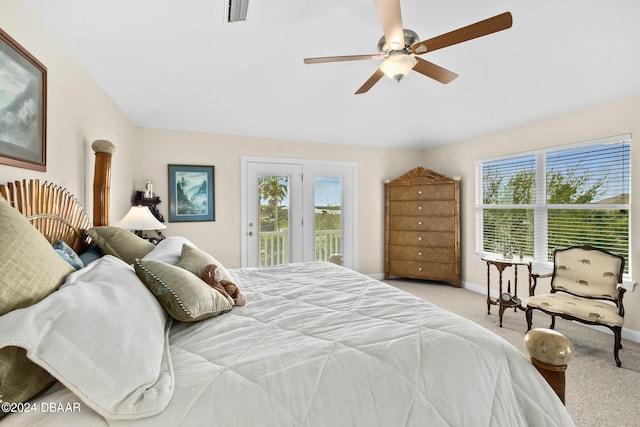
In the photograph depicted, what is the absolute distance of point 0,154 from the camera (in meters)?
1.31

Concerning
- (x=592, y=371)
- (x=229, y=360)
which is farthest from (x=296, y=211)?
(x=229, y=360)

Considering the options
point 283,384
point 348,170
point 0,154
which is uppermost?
point 348,170

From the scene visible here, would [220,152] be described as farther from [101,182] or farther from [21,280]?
[21,280]

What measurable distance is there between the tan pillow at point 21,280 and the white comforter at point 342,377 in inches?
2.4

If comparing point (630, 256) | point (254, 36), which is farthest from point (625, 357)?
point (254, 36)

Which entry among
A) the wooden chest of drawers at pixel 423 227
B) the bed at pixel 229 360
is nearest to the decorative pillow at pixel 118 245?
the bed at pixel 229 360

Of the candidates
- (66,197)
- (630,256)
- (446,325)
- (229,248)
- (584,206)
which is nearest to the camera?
(446,325)

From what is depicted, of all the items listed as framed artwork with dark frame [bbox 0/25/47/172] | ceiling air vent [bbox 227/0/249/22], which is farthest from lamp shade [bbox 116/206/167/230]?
ceiling air vent [bbox 227/0/249/22]

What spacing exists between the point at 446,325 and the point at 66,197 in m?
2.17

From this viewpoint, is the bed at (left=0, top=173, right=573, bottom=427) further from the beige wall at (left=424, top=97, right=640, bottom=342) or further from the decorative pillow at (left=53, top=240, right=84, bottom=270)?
the beige wall at (left=424, top=97, right=640, bottom=342)

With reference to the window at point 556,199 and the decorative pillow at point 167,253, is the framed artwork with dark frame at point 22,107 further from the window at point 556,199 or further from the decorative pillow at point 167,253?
the window at point 556,199

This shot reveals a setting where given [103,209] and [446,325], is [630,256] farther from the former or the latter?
[103,209]

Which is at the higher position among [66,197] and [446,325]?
[66,197]

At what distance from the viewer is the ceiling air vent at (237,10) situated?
1.94 m
